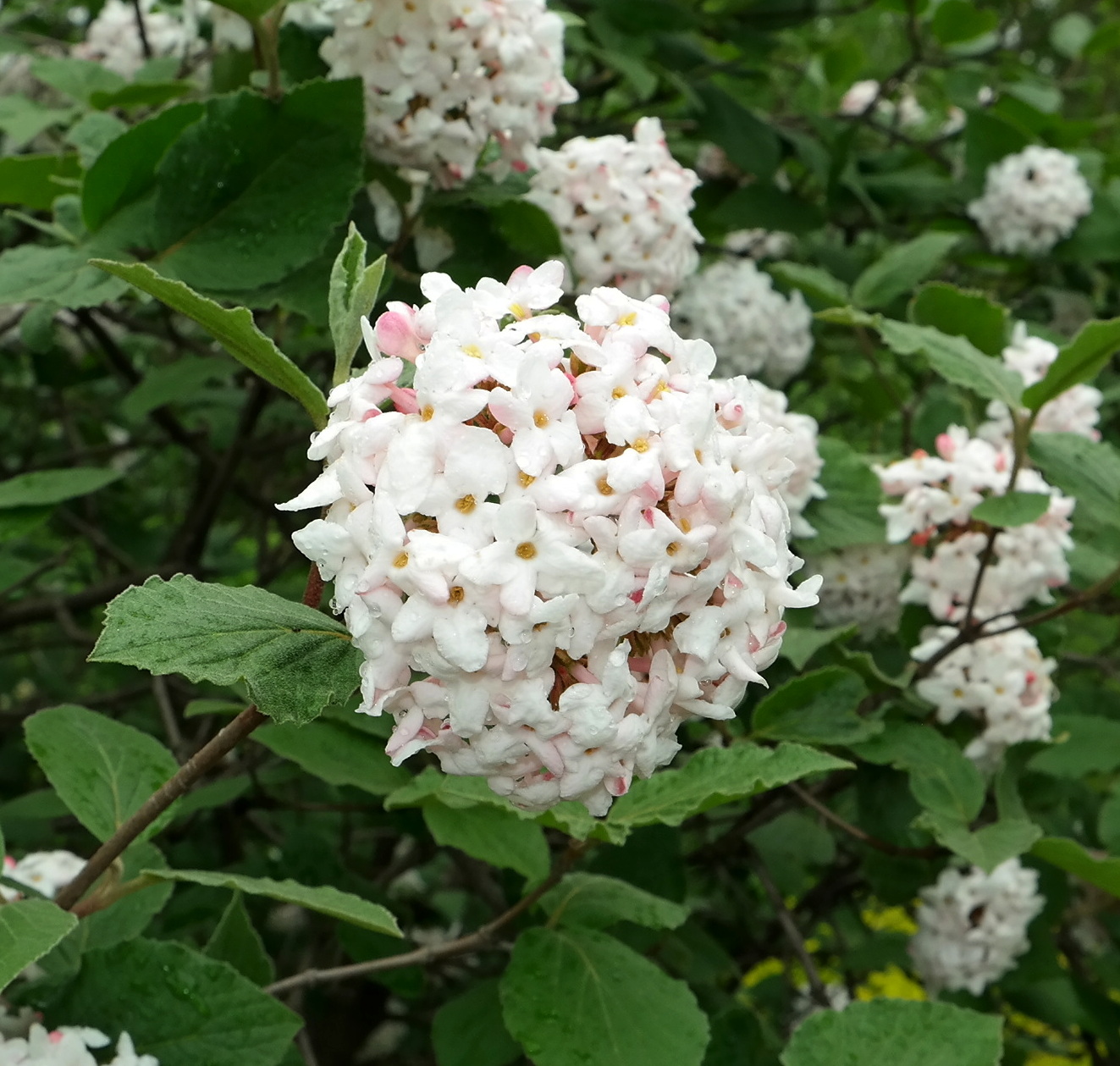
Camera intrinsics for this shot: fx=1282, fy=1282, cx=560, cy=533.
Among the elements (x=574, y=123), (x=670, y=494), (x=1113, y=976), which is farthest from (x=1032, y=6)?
(x=670, y=494)

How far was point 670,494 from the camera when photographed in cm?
114

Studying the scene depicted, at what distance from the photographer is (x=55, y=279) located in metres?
1.90

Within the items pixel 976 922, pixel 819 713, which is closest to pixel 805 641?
pixel 819 713

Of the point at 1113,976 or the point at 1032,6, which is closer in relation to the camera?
the point at 1113,976

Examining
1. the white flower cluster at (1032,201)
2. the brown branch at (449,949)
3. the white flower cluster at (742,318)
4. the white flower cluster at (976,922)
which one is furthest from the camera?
the white flower cluster at (1032,201)

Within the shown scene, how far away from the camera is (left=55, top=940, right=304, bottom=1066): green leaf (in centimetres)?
155

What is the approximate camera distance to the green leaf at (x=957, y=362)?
2.02m

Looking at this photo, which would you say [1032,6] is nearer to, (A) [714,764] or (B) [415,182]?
(B) [415,182]

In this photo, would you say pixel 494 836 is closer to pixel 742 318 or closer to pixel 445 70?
pixel 445 70

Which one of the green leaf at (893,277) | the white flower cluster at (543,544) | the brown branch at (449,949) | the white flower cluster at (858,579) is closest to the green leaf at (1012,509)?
the white flower cluster at (858,579)

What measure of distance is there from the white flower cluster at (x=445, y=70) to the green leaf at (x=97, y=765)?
1.00 metres

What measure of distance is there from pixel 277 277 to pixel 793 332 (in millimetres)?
1637

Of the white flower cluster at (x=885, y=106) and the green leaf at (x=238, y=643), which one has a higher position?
the green leaf at (x=238, y=643)

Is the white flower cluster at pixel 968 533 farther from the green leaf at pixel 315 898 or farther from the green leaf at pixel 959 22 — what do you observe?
the green leaf at pixel 959 22
